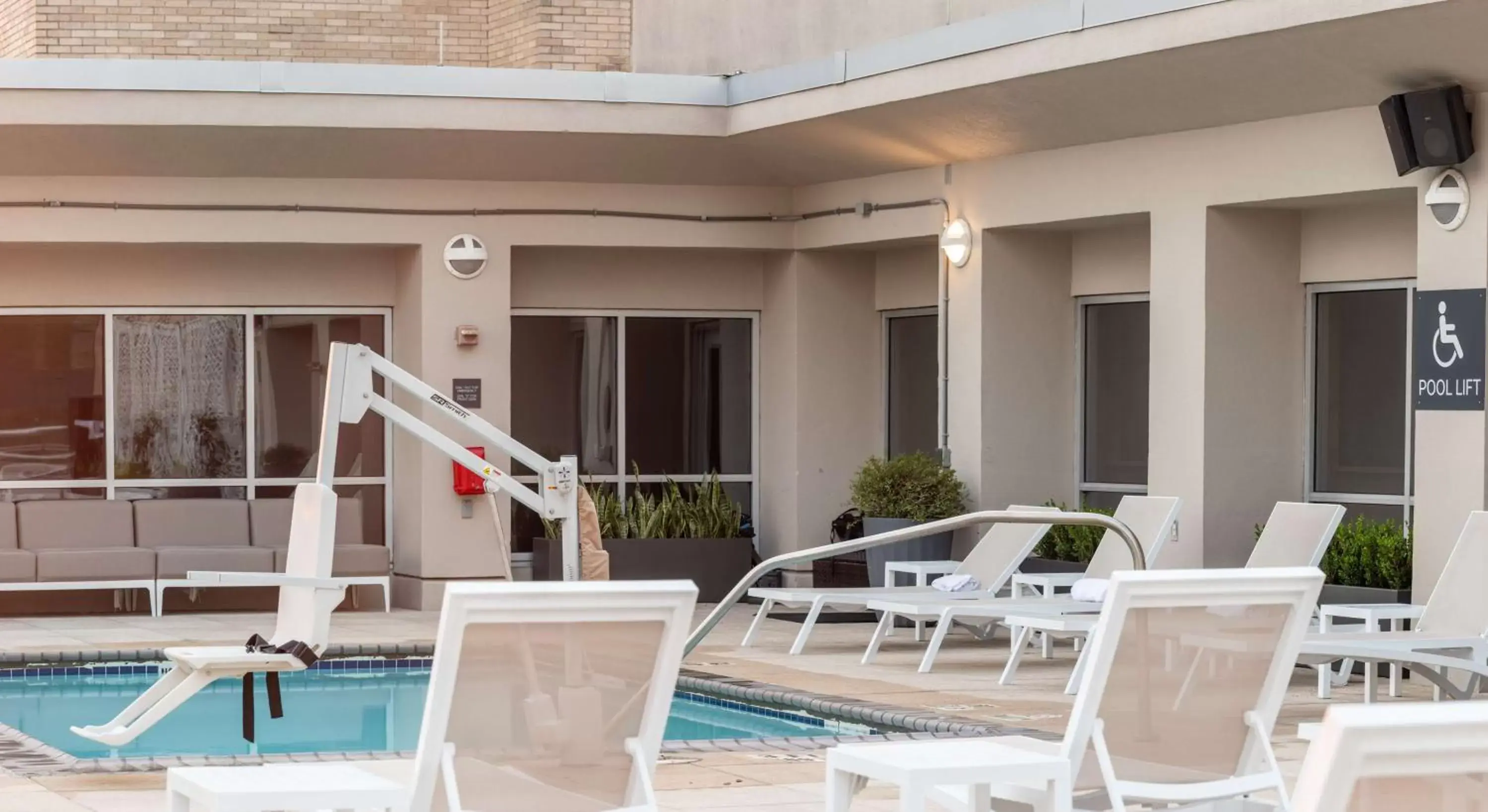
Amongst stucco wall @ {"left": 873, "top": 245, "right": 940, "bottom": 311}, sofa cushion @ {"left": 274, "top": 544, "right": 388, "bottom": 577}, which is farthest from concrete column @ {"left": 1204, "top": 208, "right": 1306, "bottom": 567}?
sofa cushion @ {"left": 274, "top": 544, "right": 388, "bottom": 577}

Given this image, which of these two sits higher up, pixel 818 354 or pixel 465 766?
pixel 818 354

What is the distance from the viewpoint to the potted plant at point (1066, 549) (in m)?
12.5

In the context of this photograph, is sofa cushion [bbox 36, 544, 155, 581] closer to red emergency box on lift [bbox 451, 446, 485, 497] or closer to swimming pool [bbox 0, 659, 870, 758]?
red emergency box on lift [bbox 451, 446, 485, 497]

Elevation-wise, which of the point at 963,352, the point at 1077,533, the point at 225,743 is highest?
the point at 963,352

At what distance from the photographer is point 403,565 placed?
1528 centimetres

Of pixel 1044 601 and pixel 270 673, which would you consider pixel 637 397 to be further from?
pixel 270 673

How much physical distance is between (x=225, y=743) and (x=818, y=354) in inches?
282

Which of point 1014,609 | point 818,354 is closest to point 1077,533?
point 1014,609

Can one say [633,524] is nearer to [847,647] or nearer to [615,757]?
[847,647]

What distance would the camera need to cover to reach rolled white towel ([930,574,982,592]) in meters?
11.9

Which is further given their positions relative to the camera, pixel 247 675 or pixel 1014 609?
pixel 1014 609

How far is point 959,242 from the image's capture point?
13.5 meters

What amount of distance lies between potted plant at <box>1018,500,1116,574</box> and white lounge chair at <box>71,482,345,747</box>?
521cm

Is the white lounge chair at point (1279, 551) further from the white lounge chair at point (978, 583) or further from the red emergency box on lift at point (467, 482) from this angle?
the red emergency box on lift at point (467, 482)
